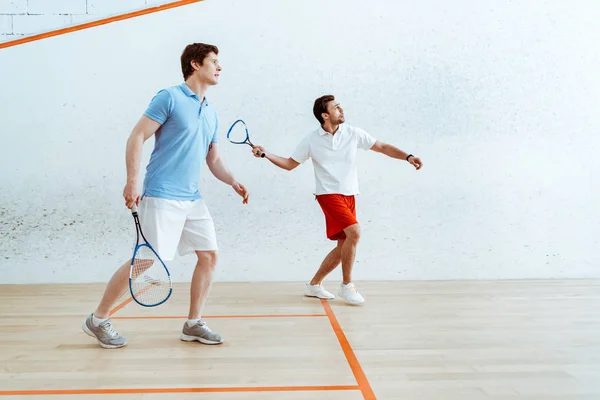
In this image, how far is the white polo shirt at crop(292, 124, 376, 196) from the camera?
3082 millimetres

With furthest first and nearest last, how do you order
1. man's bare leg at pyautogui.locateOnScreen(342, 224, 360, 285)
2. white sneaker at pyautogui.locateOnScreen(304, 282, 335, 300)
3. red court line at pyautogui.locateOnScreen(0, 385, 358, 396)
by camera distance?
white sneaker at pyautogui.locateOnScreen(304, 282, 335, 300) → man's bare leg at pyautogui.locateOnScreen(342, 224, 360, 285) → red court line at pyautogui.locateOnScreen(0, 385, 358, 396)

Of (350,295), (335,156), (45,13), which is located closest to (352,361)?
(350,295)

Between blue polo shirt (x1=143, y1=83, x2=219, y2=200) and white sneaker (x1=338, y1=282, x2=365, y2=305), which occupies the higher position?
blue polo shirt (x1=143, y1=83, x2=219, y2=200)

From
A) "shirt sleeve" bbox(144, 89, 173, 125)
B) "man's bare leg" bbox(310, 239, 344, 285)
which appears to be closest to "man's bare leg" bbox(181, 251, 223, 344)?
"shirt sleeve" bbox(144, 89, 173, 125)

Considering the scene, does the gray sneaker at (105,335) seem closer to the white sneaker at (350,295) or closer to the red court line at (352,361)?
the red court line at (352,361)

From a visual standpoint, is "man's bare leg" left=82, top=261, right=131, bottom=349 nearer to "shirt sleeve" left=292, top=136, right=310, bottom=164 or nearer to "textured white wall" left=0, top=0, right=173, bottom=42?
"shirt sleeve" left=292, top=136, right=310, bottom=164

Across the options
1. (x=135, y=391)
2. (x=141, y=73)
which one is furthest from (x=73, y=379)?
(x=141, y=73)

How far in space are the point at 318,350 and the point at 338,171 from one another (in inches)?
45.3

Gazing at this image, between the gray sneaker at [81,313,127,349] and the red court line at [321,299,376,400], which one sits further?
the gray sneaker at [81,313,127,349]

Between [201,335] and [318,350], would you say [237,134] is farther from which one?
[318,350]

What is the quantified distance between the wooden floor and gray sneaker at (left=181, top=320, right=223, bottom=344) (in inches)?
1.3

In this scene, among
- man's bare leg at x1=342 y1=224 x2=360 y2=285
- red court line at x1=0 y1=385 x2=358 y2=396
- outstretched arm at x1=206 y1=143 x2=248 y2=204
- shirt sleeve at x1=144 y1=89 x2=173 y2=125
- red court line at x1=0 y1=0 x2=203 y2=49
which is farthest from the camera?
red court line at x1=0 y1=0 x2=203 y2=49

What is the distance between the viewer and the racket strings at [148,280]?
6.82ft

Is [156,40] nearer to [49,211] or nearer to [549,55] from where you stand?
[49,211]
